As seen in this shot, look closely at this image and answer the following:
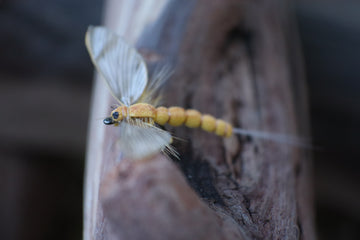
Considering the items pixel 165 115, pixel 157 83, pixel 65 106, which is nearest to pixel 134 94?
pixel 157 83

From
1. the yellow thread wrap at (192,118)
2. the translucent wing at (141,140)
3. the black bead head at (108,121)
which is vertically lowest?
the translucent wing at (141,140)

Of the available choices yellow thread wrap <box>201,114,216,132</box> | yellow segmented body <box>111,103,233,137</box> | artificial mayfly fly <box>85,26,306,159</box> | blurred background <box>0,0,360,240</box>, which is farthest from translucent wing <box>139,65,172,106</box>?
blurred background <box>0,0,360,240</box>

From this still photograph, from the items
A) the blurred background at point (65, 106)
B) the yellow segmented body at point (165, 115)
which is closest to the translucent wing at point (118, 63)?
the yellow segmented body at point (165, 115)

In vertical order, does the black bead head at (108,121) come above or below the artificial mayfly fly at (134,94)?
below

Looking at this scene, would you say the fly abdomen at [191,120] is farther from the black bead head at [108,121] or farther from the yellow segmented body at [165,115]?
the black bead head at [108,121]

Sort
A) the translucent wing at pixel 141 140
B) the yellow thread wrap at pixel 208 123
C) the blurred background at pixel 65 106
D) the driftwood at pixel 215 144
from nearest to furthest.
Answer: the driftwood at pixel 215 144 → the translucent wing at pixel 141 140 → the yellow thread wrap at pixel 208 123 → the blurred background at pixel 65 106

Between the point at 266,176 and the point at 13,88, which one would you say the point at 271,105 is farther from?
the point at 13,88

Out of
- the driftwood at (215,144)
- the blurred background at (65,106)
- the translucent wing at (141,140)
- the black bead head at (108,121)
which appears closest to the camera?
the driftwood at (215,144)

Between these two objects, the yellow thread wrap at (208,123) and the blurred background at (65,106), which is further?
the blurred background at (65,106)
